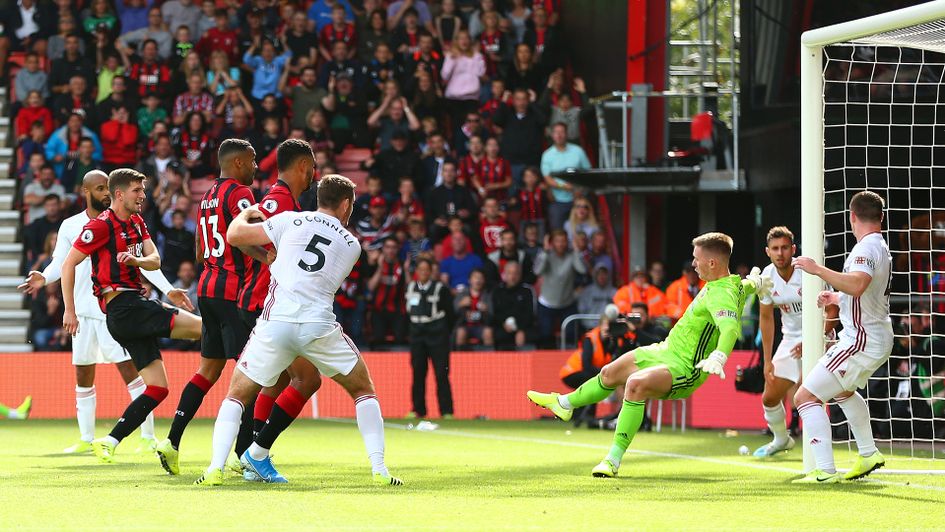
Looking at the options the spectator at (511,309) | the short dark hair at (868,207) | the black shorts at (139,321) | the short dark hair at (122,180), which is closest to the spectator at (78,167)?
the spectator at (511,309)

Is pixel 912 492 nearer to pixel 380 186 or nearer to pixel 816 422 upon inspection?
pixel 816 422

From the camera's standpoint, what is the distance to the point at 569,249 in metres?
18.1

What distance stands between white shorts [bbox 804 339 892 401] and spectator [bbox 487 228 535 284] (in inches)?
374

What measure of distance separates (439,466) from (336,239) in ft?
8.89

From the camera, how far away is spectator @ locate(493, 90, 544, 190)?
19.6 metres

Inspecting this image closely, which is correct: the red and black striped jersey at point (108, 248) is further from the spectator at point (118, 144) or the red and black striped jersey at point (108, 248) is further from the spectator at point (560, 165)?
the spectator at point (118, 144)

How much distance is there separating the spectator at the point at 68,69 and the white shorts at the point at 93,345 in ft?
34.2

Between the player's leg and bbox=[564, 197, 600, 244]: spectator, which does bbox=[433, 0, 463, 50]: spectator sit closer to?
bbox=[564, 197, 600, 244]: spectator

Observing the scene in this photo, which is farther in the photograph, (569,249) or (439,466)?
(569,249)

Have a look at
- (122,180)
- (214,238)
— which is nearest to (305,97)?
(122,180)

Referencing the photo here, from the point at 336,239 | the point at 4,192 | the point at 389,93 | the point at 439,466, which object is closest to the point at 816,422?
the point at 439,466

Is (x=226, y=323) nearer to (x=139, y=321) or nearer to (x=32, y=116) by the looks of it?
(x=139, y=321)

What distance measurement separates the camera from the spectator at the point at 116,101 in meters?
20.3

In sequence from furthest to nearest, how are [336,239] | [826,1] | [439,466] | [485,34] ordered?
[485,34] < [826,1] < [439,466] < [336,239]
